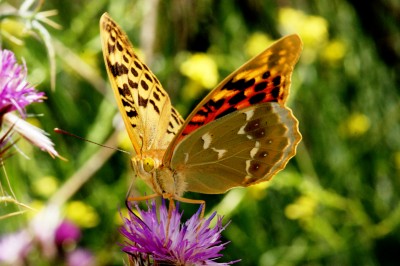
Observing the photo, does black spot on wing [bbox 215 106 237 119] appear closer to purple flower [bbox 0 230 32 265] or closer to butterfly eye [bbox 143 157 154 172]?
butterfly eye [bbox 143 157 154 172]

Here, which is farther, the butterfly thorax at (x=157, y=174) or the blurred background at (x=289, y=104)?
the blurred background at (x=289, y=104)

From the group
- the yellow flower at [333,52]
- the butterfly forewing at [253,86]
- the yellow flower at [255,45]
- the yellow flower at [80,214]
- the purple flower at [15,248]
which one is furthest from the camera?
the yellow flower at [333,52]

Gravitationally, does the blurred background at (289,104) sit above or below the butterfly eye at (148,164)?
below

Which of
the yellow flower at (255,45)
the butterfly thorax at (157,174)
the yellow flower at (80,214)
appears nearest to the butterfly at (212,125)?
the butterfly thorax at (157,174)

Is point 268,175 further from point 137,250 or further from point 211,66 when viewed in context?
point 211,66

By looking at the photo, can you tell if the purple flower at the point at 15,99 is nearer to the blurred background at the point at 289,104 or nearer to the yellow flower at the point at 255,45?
the blurred background at the point at 289,104

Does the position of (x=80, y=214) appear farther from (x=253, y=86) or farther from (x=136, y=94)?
(x=253, y=86)
